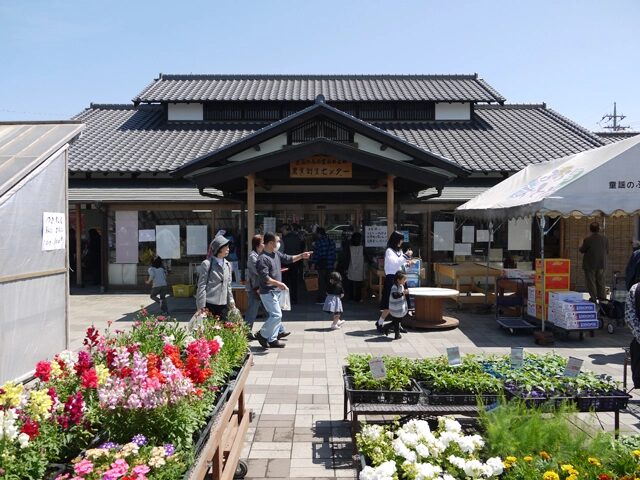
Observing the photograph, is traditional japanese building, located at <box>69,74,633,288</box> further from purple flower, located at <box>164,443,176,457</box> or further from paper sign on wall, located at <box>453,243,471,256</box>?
purple flower, located at <box>164,443,176,457</box>

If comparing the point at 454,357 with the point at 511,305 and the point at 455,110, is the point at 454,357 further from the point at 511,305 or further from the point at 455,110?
the point at 455,110

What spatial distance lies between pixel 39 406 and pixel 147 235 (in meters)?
13.1

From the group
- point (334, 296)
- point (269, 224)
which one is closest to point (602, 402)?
point (334, 296)

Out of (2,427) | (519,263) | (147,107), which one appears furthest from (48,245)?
(147,107)

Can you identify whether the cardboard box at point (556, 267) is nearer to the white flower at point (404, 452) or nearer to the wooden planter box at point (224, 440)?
the wooden planter box at point (224, 440)

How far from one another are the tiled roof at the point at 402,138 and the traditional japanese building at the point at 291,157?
0.07 m

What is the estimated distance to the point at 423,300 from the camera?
34.1 feet

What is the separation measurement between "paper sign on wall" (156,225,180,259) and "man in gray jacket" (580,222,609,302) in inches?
424

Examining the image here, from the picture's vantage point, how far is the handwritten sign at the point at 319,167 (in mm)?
11430

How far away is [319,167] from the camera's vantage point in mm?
11438

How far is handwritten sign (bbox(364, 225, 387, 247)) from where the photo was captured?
14.2m

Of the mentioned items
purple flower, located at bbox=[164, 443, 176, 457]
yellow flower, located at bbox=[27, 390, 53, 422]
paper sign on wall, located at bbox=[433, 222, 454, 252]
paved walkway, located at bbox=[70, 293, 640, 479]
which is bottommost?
paved walkway, located at bbox=[70, 293, 640, 479]

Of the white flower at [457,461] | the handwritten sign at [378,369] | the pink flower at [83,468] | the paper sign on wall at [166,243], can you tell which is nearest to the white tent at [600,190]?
the handwritten sign at [378,369]

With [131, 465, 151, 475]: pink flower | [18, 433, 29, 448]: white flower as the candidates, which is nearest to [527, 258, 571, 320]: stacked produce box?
[131, 465, 151, 475]: pink flower
